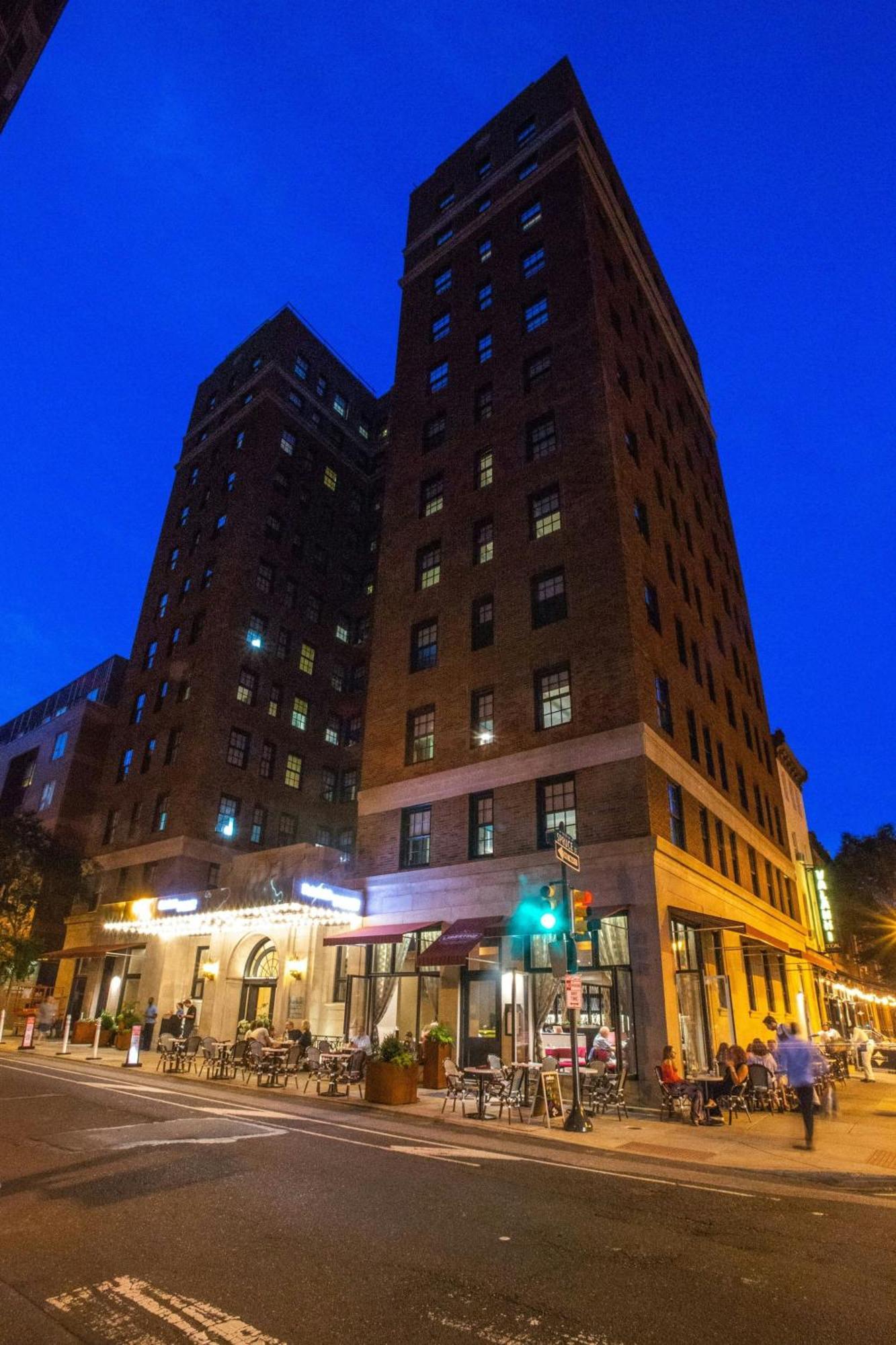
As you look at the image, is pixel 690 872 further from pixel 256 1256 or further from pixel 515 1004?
pixel 256 1256

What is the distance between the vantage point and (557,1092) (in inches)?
587

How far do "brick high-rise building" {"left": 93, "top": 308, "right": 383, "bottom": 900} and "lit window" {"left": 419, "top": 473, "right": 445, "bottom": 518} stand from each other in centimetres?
1446

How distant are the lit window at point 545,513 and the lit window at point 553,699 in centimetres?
524

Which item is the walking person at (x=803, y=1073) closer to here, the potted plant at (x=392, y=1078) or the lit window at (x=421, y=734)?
the potted plant at (x=392, y=1078)

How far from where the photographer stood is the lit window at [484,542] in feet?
90.0

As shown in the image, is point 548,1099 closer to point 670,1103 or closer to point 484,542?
point 670,1103

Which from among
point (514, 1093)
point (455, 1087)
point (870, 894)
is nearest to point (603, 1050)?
point (514, 1093)

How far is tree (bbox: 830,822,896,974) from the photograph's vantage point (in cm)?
4966

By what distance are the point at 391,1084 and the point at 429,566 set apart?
19067 mm

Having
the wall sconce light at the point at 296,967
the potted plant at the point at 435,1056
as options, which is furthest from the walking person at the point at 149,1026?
the potted plant at the point at 435,1056

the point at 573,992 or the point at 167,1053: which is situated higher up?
the point at 573,992

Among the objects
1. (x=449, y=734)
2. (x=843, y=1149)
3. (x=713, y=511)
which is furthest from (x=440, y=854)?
(x=713, y=511)

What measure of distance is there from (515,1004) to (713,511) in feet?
97.1

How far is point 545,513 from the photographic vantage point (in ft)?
86.4
